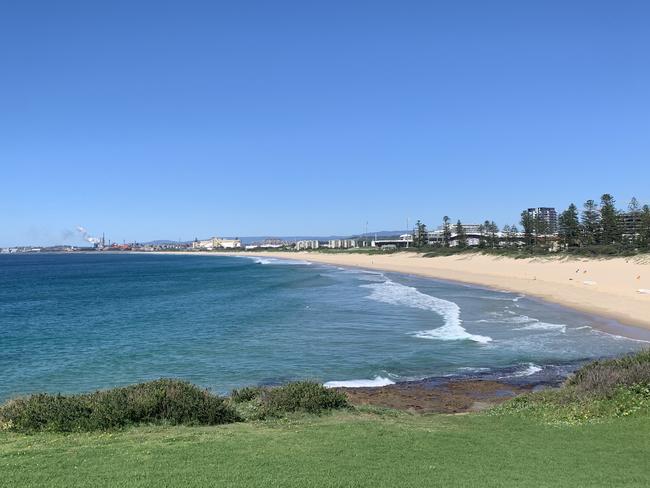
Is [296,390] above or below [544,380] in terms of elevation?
above

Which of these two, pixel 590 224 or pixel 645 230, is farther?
pixel 590 224

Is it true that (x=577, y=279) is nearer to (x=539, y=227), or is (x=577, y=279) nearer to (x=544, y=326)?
(x=544, y=326)

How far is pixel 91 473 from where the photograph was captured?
291 inches

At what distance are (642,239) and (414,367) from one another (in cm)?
7152

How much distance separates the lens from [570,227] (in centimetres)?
9688

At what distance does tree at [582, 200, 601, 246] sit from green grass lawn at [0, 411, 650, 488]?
297 feet

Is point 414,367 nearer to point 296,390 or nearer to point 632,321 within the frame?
point 296,390

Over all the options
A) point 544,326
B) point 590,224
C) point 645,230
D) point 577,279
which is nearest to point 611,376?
point 544,326

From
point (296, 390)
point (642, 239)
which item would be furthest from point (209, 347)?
point (642, 239)

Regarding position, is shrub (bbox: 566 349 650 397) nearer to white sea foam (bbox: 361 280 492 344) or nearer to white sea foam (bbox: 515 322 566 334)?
white sea foam (bbox: 361 280 492 344)

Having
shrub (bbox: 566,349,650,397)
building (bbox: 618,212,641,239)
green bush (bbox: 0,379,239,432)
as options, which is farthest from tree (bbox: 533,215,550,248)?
green bush (bbox: 0,379,239,432)

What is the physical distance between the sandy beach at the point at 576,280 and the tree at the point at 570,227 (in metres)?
13.1

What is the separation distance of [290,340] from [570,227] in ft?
269

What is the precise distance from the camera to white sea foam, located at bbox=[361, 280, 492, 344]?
91.2ft
